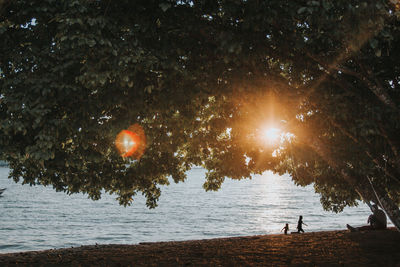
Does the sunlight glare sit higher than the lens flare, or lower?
higher

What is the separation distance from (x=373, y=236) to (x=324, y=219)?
108 ft

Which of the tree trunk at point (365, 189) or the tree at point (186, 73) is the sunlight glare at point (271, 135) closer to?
the tree at point (186, 73)

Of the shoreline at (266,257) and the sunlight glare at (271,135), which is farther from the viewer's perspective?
the sunlight glare at (271,135)

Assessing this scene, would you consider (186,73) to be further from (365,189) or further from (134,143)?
(365,189)

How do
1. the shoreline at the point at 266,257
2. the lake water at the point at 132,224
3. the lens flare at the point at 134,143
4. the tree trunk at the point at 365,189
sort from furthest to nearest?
the lake water at the point at 132,224 < the shoreline at the point at 266,257 < the lens flare at the point at 134,143 < the tree trunk at the point at 365,189

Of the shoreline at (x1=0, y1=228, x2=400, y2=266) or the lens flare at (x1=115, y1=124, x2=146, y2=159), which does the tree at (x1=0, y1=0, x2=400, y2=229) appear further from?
the shoreline at (x1=0, y1=228, x2=400, y2=266)

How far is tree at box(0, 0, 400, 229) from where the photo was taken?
6.69 meters

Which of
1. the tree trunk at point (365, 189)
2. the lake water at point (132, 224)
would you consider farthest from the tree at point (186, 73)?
the lake water at point (132, 224)

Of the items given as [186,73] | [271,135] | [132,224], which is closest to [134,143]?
[186,73]

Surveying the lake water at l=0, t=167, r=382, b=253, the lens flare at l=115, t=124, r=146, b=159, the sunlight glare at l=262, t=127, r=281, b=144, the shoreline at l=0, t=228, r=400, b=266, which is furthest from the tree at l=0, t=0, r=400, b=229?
the lake water at l=0, t=167, r=382, b=253

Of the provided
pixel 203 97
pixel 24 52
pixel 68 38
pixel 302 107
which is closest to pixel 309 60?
pixel 302 107

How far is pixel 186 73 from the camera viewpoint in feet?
24.9

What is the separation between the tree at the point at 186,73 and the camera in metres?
6.69

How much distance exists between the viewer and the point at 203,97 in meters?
8.59
